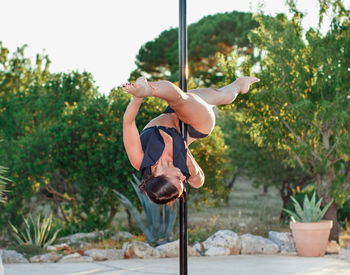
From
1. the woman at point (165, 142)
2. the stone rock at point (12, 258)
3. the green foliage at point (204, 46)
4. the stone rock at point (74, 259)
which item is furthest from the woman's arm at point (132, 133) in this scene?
the green foliage at point (204, 46)

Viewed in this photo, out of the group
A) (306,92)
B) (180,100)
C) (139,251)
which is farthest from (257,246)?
(180,100)

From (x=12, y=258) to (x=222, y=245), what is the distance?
2.48 m

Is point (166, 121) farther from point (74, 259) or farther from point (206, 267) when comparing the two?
point (74, 259)

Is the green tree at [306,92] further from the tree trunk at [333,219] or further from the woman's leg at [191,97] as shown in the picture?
the woman's leg at [191,97]

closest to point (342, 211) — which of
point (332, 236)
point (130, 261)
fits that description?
point (332, 236)

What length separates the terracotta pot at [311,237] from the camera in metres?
6.02

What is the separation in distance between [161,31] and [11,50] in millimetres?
5596

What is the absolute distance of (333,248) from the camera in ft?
20.8

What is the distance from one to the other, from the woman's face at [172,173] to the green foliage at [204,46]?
1280 cm

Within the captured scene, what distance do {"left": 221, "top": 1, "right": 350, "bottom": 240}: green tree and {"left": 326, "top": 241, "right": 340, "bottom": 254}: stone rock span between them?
0.35 meters

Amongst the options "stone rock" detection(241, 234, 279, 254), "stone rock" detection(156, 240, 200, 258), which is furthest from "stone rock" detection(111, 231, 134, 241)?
"stone rock" detection(241, 234, 279, 254)

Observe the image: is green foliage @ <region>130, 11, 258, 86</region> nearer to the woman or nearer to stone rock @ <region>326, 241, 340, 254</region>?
stone rock @ <region>326, 241, 340, 254</region>

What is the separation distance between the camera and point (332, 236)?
673 centimetres

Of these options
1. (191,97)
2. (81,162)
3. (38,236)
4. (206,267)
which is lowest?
(206,267)
